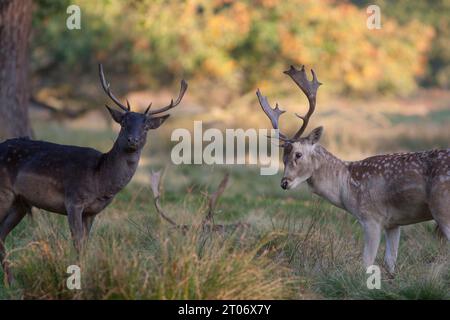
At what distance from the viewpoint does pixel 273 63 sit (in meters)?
23.0

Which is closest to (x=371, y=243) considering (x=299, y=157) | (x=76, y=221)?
(x=299, y=157)

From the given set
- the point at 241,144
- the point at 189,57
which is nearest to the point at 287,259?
the point at 241,144

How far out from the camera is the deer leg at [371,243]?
812cm

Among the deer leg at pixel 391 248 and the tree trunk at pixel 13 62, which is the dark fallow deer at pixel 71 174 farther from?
the tree trunk at pixel 13 62

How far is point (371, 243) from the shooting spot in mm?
8125

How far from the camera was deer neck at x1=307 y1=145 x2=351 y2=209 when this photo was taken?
8.52m

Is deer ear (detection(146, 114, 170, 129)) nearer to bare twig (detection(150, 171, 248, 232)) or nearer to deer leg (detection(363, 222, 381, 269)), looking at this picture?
bare twig (detection(150, 171, 248, 232))

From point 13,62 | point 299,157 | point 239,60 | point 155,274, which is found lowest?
point 155,274

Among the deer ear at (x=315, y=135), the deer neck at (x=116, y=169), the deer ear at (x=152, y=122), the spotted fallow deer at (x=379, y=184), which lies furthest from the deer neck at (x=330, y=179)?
the deer neck at (x=116, y=169)

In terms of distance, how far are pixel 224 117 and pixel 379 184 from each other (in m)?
14.0

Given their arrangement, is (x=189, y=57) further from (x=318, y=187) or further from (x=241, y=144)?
(x=318, y=187)

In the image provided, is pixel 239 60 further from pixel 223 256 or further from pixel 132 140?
pixel 223 256

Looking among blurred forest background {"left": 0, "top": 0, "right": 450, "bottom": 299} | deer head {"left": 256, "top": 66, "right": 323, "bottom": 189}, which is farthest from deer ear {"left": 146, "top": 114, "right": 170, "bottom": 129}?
deer head {"left": 256, "top": 66, "right": 323, "bottom": 189}

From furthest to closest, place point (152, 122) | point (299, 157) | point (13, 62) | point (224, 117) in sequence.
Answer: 1. point (224, 117)
2. point (13, 62)
3. point (299, 157)
4. point (152, 122)
